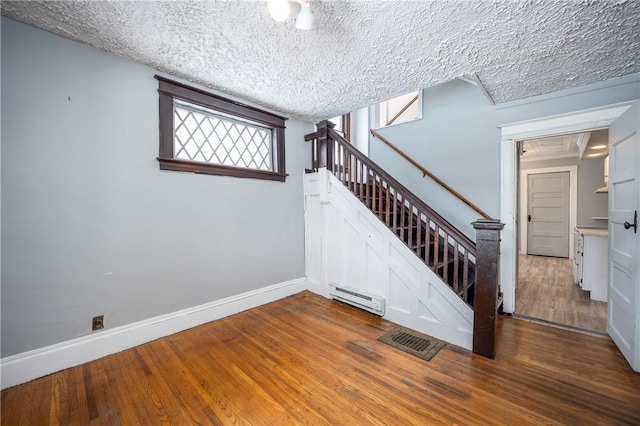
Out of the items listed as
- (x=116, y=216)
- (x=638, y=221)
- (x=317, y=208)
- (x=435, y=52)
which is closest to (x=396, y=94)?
(x=435, y=52)

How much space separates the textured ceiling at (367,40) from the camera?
148cm

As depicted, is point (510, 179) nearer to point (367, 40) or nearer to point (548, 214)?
point (367, 40)

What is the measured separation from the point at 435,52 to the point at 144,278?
3.06 meters

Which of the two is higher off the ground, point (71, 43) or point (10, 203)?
point (71, 43)

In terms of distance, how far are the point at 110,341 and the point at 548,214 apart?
8.34 metres

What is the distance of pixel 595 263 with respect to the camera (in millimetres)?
3195

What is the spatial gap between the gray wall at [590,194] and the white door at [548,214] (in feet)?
0.80

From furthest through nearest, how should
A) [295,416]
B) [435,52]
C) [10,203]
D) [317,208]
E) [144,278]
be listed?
[317,208] → [144,278] → [435,52] → [10,203] → [295,416]

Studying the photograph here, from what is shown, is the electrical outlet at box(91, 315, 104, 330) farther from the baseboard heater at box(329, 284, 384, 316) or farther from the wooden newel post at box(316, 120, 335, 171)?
the wooden newel post at box(316, 120, 335, 171)

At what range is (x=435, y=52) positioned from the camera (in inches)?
73.9

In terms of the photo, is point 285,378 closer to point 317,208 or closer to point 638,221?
point 317,208

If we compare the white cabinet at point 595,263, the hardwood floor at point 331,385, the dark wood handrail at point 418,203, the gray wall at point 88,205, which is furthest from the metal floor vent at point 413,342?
the white cabinet at point 595,263

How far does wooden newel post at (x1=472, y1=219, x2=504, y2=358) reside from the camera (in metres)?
1.91

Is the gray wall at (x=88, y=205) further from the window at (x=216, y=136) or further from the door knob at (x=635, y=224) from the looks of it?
the door knob at (x=635, y=224)
